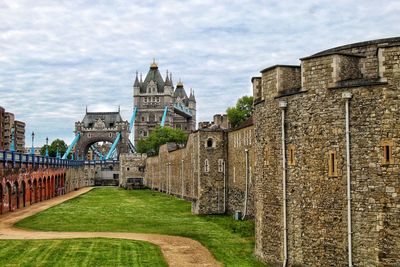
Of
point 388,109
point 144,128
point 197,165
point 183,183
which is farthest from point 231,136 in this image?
point 144,128

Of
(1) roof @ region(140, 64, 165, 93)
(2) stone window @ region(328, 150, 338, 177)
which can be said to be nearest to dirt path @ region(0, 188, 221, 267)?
(2) stone window @ region(328, 150, 338, 177)

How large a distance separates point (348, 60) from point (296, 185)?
4.13 meters

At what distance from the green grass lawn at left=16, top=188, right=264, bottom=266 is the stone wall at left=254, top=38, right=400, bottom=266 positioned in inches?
130

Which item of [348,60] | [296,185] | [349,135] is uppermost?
[348,60]

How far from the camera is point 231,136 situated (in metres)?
41.3

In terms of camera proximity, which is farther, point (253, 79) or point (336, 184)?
point (253, 79)

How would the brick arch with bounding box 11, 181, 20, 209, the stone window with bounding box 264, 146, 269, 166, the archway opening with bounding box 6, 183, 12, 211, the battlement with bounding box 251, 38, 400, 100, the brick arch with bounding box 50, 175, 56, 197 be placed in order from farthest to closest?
1. the brick arch with bounding box 50, 175, 56, 197
2. the brick arch with bounding box 11, 181, 20, 209
3. the archway opening with bounding box 6, 183, 12, 211
4. the stone window with bounding box 264, 146, 269, 166
5. the battlement with bounding box 251, 38, 400, 100

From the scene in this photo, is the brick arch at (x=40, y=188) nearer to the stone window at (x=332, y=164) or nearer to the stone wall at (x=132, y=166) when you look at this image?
the stone wall at (x=132, y=166)

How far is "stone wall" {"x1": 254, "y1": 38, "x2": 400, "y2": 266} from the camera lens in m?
14.9

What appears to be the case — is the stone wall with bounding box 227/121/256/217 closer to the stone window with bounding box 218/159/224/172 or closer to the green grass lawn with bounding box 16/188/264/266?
the stone window with bounding box 218/159/224/172

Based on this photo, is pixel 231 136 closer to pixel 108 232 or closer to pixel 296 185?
pixel 108 232

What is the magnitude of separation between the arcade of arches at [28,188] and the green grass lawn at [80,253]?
17.8 m

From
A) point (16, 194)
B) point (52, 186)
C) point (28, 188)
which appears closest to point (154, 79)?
point (52, 186)

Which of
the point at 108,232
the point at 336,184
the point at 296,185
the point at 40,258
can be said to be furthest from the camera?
the point at 108,232
